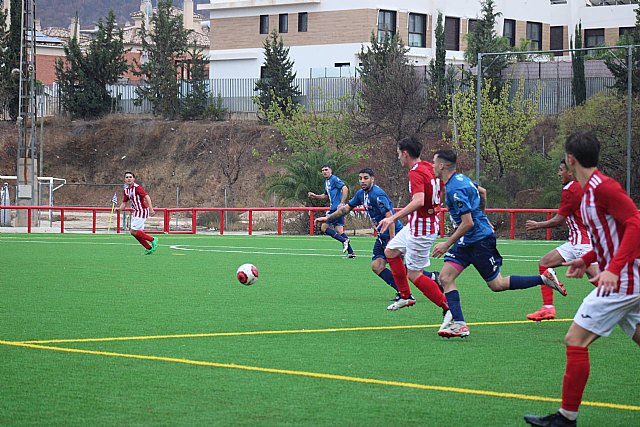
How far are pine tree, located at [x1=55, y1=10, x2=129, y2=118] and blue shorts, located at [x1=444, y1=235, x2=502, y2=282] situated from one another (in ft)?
185

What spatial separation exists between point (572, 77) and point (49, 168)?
29832 millimetres

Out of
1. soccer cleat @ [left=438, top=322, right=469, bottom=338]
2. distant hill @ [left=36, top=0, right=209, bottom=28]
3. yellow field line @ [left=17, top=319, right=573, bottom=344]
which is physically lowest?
yellow field line @ [left=17, top=319, right=573, bottom=344]

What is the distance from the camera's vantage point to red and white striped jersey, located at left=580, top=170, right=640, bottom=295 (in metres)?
6.54

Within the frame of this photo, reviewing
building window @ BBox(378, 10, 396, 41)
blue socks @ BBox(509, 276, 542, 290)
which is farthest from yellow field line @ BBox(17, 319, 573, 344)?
building window @ BBox(378, 10, 396, 41)

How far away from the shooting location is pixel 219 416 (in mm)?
7176

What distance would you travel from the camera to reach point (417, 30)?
66.7m

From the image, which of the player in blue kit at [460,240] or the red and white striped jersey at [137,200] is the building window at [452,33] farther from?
the player in blue kit at [460,240]

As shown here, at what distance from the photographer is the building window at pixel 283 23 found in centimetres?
6769

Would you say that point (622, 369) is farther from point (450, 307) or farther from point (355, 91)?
point (355, 91)

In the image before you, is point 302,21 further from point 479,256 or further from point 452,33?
point 479,256

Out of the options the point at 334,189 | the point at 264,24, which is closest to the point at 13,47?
the point at 264,24

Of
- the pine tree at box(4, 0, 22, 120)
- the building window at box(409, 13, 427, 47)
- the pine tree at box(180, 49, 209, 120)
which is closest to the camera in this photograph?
the pine tree at box(4, 0, 22, 120)

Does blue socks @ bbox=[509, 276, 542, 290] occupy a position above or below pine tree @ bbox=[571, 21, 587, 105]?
below

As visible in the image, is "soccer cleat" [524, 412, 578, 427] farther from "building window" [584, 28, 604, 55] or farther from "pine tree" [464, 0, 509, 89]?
"building window" [584, 28, 604, 55]
